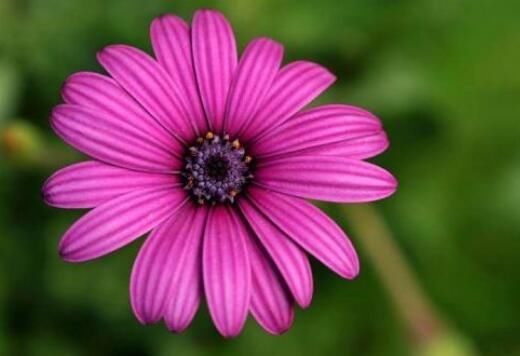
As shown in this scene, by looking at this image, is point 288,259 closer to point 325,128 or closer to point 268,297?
point 268,297

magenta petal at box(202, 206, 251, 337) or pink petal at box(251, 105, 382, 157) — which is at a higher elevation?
pink petal at box(251, 105, 382, 157)

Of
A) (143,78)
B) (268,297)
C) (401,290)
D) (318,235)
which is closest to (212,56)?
(143,78)

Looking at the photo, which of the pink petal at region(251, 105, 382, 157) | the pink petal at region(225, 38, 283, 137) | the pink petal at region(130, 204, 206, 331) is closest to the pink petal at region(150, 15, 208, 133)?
the pink petal at region(225, 38, 283, 137)

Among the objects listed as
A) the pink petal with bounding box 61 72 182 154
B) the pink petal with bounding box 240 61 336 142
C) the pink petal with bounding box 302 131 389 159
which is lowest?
the pink petal with bounding box 302 131 389 159

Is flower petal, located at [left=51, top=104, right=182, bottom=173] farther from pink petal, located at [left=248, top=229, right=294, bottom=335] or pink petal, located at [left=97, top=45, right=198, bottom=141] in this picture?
pink petal, located at [left=248, top=229, right=294, bottom=335]

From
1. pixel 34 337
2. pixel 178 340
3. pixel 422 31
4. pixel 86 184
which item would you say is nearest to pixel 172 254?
pixel 86 184

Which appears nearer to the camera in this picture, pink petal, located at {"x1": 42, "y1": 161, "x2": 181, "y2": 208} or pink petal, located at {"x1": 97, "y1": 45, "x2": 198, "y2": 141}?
pink petal, located at {"x1": 42, "y1": 161, "x2": 181, "y2": 208}

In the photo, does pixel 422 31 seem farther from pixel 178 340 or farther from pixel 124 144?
pixel 124 144

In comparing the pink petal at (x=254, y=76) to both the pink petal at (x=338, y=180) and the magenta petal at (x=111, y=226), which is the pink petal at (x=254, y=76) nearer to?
the pink petal at (x=338, y=180)
